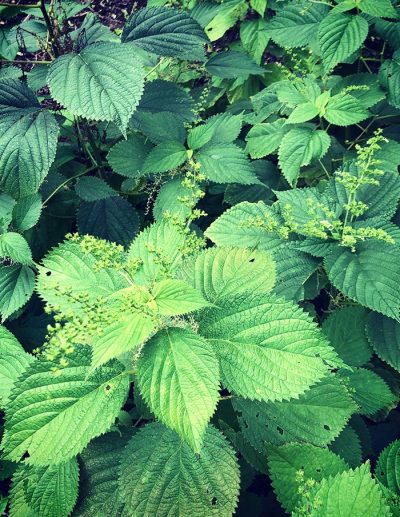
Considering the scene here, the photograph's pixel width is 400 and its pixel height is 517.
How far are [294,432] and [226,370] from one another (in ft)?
1.44

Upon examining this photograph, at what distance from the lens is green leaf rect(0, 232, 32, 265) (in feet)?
6.15

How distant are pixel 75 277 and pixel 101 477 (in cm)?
65

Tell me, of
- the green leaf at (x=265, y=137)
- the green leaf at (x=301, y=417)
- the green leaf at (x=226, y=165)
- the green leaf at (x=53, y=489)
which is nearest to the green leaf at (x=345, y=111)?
the green leaf at (x=265, y=137)

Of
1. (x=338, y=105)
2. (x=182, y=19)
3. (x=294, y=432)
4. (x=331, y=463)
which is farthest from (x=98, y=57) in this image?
(x=331, y=463)

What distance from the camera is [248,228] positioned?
1941 mm

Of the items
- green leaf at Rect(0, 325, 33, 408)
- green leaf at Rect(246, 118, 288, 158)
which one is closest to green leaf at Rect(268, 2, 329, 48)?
green leaf at Rect(246, 118, 288, 158)

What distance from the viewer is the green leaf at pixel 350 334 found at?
6.00 ft

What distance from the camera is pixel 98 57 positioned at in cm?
176

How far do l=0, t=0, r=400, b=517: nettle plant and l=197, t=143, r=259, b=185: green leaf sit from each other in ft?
0.03

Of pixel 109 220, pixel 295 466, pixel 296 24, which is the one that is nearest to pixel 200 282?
pixel 295 466

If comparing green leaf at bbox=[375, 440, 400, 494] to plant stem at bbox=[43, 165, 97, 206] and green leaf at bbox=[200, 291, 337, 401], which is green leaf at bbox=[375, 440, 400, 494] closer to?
green leaf at bbox=[200, 291, 337, 401]

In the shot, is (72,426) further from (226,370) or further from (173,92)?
(173,92)

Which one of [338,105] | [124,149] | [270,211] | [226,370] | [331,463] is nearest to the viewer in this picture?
[226,370]

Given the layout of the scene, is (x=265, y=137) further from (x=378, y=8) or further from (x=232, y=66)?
(x=378, y=8)
